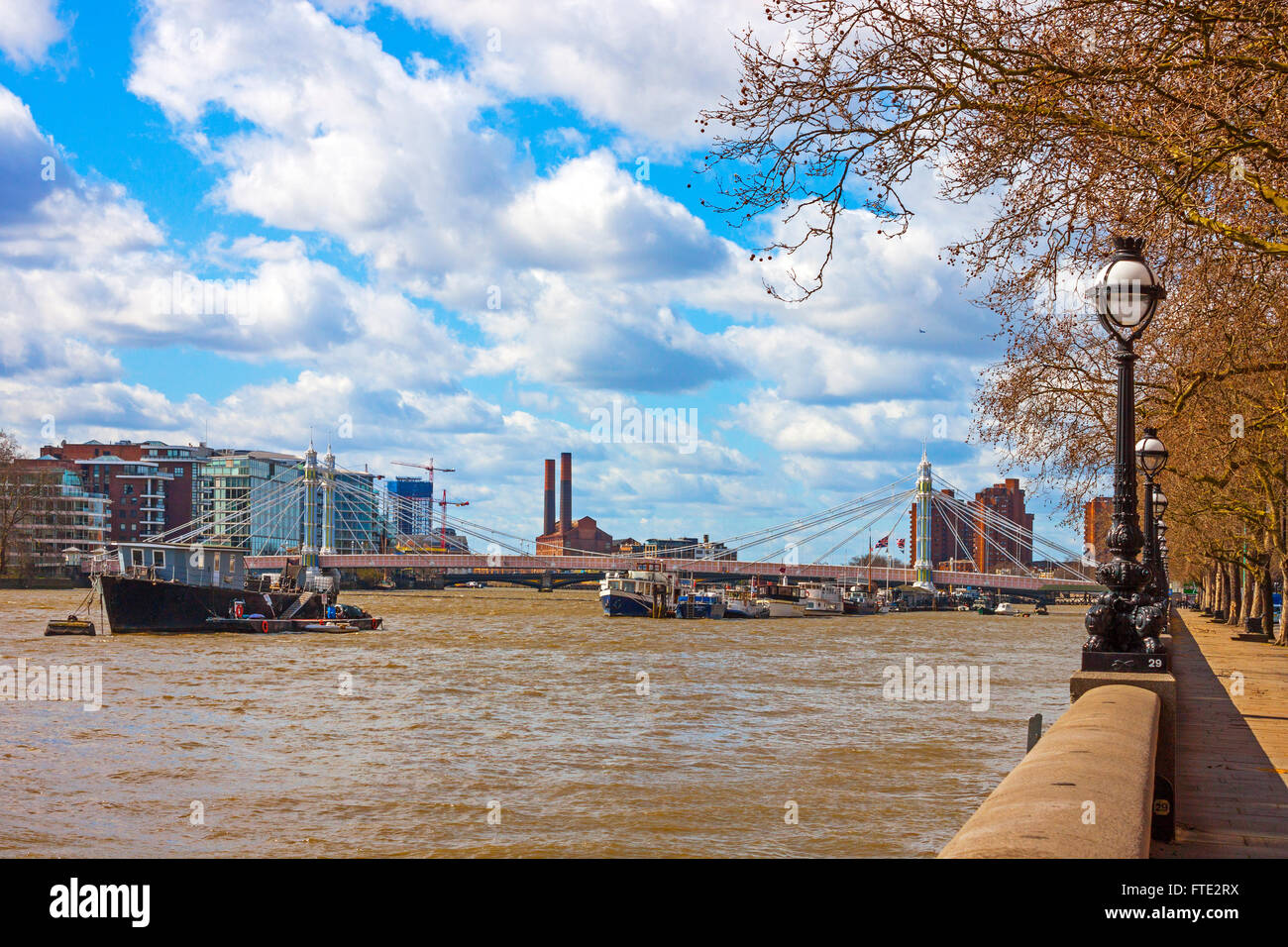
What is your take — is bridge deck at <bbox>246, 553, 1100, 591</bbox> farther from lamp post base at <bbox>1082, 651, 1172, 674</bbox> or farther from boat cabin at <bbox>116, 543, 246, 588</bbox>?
lamp post base at <bbox>1082, 651, 1172, 674</bbox>

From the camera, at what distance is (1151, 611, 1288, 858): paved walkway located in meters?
7.70

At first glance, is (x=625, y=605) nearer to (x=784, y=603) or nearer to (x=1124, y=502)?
(x=784, y=603)

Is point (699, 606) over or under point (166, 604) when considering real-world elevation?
under

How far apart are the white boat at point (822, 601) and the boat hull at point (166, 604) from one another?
60.7 meters

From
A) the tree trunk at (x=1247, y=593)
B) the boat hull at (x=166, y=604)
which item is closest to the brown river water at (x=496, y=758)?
the tree trunk at (x=1247, y=593)

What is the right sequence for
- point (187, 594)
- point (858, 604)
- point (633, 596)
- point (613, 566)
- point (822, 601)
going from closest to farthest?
point (187, 594)
point (633, 596)
point (613, 566)
point (822, 601)
point (858, 604)

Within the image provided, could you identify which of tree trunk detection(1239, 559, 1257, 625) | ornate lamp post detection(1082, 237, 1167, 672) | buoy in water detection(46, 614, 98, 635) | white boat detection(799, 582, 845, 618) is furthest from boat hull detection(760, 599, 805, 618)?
ornate lamp post detection(1082, 237, 1167, 672)

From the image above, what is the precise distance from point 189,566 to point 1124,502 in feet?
206

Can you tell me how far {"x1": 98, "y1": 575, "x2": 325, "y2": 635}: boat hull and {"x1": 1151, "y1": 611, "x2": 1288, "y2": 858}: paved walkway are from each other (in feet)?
167

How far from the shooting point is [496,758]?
21.2m

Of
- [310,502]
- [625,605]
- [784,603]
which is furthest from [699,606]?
[310,502]
